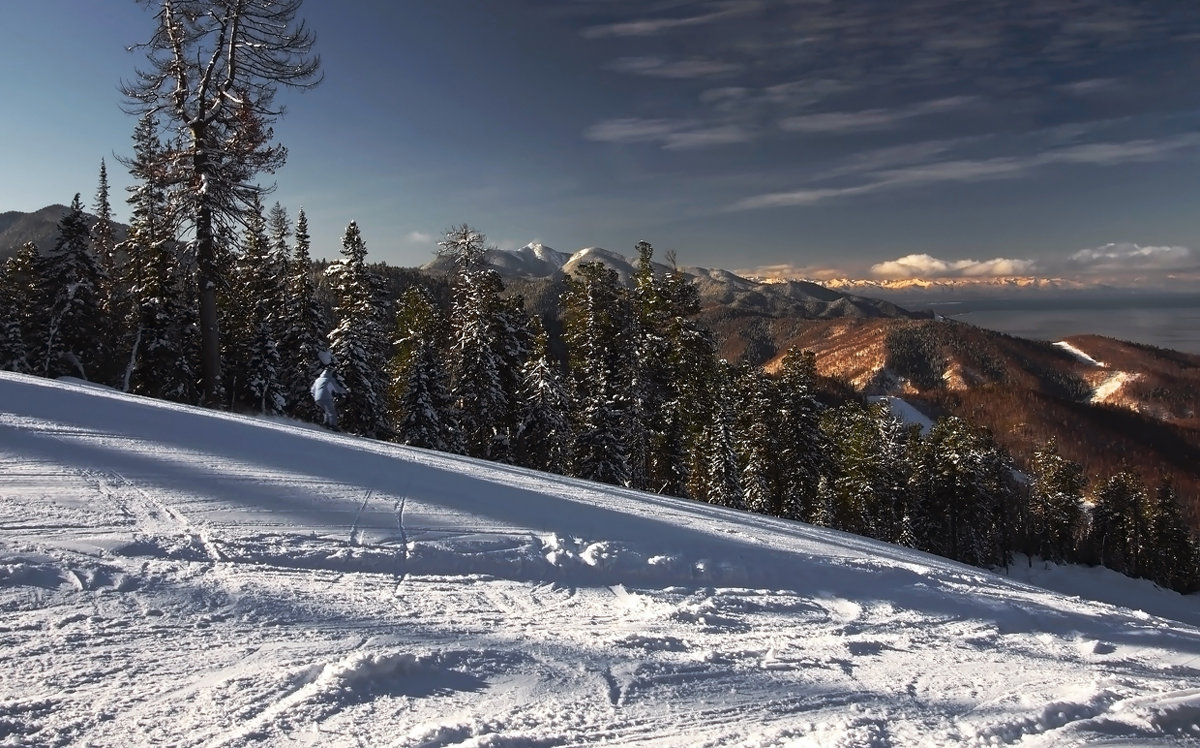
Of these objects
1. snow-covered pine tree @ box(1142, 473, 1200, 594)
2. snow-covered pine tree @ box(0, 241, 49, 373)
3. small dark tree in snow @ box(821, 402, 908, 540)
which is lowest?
snow-covered pine tree @ box(1142, 473, 1200, 594)

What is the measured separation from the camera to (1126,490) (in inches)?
2042

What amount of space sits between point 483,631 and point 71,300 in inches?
1261

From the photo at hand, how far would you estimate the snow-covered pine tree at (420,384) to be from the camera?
25328 millimetres

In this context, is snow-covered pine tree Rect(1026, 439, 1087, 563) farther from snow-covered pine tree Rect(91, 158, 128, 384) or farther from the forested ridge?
snow-covered pine tree Rect(91, 158, 128, 384)

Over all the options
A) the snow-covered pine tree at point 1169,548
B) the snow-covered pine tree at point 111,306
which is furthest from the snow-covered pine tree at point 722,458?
the snow-covered pine tree at point 1169,548

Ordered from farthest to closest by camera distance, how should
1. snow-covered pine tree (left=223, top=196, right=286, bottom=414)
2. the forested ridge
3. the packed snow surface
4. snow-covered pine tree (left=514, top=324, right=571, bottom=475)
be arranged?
snow-covered pine tree (left=223, top=196, right=286, bottom=414), snow-covered pine tree (left=514, top=324, right=571, bottom=475), the forested ridge, the packed snow surface

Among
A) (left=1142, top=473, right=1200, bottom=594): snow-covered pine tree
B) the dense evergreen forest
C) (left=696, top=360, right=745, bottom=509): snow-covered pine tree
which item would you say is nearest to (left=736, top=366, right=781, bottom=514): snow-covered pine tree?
the dense evergreen forest

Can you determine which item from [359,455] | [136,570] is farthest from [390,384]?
[136,570]

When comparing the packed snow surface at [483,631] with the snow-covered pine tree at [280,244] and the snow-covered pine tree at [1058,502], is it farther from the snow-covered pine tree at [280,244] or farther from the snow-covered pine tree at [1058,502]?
the snow-covered pine tree at [1058,502]

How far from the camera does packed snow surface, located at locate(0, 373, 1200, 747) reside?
3.22 meters

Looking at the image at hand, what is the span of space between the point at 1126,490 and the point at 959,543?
1990 cm

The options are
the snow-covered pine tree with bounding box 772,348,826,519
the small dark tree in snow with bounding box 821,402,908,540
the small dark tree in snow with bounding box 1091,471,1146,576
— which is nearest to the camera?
the snow-covered pine tree with bounding box 772,348,826,519

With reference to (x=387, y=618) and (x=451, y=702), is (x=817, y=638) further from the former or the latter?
(x=387, y=618)

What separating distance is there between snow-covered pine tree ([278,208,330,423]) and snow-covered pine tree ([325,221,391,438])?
37.5 inches
